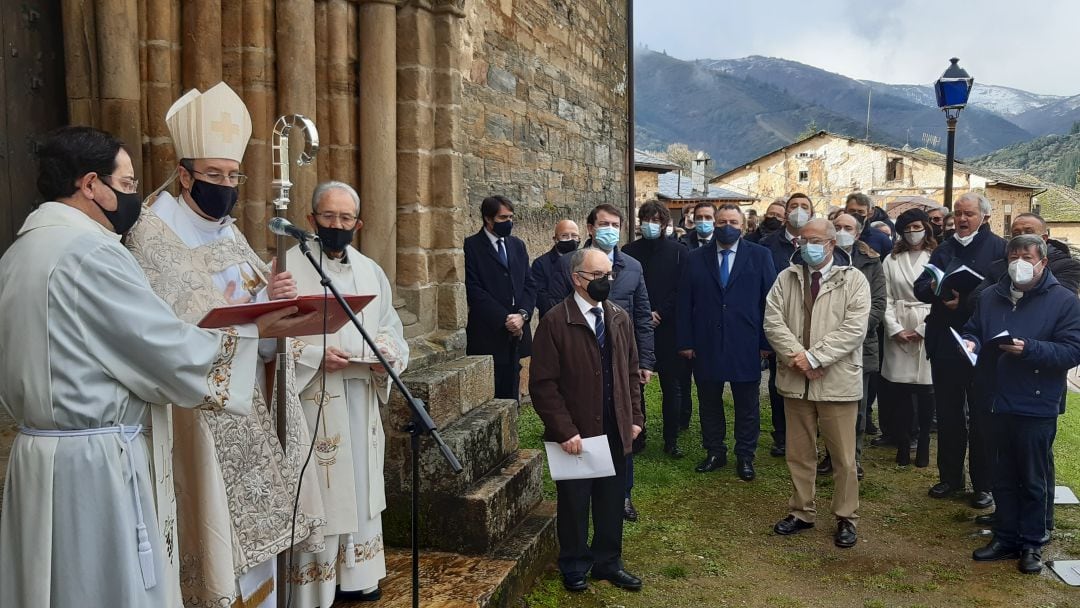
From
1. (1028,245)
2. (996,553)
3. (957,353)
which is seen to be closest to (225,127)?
(1028,245)

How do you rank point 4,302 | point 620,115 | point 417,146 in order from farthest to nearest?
point 620,115 < point 417,146 < point 4,302

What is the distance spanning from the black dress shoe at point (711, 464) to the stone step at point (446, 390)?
7.20 feet

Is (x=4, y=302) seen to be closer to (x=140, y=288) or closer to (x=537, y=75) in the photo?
(x=140, y=288)

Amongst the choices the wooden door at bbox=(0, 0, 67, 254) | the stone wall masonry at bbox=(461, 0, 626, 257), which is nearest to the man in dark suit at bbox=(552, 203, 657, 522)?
the stone wall masonry at bbox=(461, 0, 626, 257)

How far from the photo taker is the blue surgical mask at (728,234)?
634cm

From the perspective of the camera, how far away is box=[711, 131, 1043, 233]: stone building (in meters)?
31.6

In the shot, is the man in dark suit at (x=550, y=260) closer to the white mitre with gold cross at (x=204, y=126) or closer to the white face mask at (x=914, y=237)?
the white face mask at (x=914, y=237)

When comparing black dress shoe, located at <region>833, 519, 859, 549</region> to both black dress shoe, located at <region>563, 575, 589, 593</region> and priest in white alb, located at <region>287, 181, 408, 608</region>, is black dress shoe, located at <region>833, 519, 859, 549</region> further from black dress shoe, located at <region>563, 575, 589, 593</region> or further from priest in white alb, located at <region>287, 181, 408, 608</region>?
priest in white alb, located at <region>287, 181, 408, 608</region>

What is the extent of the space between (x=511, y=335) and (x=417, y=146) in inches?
83.8

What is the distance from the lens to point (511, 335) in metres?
6.34

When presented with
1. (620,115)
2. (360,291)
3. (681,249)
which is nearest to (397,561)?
(360,291)

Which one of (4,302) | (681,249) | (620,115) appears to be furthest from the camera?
(620,115)

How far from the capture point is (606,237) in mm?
5922

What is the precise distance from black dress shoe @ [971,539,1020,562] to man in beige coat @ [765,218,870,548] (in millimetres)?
663
